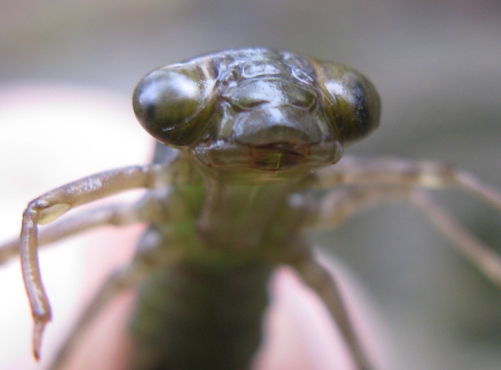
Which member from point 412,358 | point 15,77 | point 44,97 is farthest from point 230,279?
point 15,77

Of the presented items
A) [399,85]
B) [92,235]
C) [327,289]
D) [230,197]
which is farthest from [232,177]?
[399,85]

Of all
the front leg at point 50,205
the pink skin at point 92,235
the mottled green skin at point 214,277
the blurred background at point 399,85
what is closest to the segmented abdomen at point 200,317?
the mottled green skin at point 214,277

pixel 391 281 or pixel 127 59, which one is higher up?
pixel 127 59

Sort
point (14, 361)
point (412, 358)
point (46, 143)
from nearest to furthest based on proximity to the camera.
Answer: point (14, 361)
point (46, 143)
point (412, 358)

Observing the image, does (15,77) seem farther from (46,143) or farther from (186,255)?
(186,255)

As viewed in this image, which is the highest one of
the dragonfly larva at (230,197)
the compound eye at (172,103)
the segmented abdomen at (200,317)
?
the compound eye at (172,103)

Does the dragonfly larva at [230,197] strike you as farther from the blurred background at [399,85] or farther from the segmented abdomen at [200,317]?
the blurred background at [399,85]

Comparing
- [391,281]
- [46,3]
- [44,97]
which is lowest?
[391,281]

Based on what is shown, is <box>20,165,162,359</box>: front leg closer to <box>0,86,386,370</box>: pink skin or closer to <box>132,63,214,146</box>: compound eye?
<box>132,63,214,146</box>: compound eye
